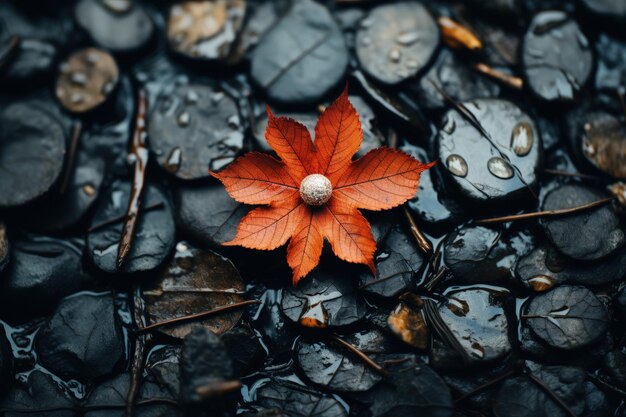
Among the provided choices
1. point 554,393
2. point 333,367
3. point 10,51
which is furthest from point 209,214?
point 554,393

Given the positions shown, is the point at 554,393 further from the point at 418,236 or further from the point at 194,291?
the point at 194,291

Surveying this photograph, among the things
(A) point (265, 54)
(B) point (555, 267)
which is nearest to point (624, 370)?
(B) point (555, 267)

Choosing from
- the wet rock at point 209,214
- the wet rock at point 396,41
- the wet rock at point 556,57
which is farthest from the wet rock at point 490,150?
the wet rock at point 209,214

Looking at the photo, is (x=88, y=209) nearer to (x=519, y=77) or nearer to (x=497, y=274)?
(x=497, y=274)

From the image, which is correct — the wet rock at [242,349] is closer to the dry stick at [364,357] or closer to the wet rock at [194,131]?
the dry stick at [364,357]

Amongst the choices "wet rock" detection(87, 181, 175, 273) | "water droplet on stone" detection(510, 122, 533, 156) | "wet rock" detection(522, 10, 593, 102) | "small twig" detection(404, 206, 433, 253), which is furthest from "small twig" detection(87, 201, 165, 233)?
"wet rock" detection(522, 10, 593, 102)

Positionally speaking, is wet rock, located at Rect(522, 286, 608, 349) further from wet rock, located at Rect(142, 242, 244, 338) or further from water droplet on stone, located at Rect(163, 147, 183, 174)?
water droplet on stone, located at Rect(163, 147, 183, 174)
